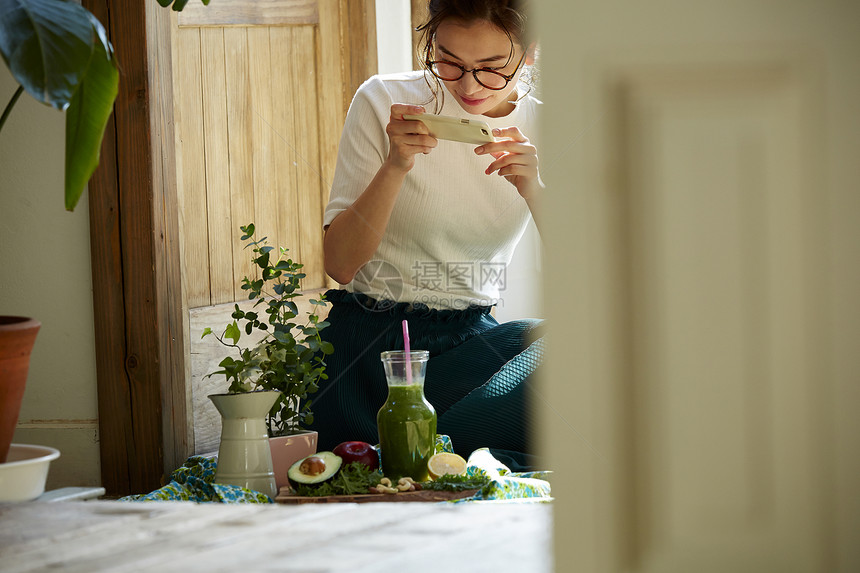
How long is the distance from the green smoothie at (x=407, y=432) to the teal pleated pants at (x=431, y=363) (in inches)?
10.9

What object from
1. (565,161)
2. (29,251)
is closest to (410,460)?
(29,251)

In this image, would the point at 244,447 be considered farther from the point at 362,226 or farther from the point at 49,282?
the point at 49,282

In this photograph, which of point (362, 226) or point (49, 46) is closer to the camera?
point (49, 46)

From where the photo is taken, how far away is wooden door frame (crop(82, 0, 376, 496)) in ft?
5.32

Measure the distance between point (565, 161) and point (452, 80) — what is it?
1.30m

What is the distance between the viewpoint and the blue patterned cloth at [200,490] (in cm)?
120

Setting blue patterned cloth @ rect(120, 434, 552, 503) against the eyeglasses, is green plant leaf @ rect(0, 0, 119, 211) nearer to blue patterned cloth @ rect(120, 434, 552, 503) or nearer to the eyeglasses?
blue patterned cloth @ rect(120, 434, 552, 503)

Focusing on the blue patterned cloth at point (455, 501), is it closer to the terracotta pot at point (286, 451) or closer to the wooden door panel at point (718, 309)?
the terracotta pot at point (286, 451)

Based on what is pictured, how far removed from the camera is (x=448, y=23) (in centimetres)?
157

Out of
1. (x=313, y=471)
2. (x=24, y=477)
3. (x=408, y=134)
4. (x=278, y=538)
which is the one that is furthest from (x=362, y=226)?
(x=278, y=538)

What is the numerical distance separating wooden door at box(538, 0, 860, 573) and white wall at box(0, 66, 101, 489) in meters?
1.48

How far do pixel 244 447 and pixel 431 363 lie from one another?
513 millimetres

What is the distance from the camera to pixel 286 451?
4.51 ft

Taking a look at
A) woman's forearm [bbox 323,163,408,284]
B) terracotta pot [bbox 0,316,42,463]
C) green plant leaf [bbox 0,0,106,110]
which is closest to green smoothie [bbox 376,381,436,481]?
woman's forearm [bbox 323,163,408,284]
